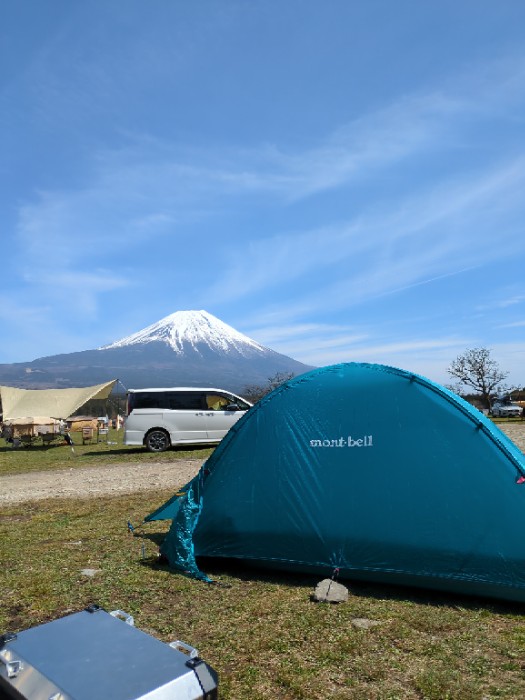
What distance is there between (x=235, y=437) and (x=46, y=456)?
54.9ft

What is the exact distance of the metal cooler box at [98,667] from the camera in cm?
242

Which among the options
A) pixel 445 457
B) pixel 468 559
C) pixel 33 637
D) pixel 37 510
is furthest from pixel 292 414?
pixel 37 510

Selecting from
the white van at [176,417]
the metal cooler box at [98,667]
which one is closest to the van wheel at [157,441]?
the white van at [176,417]

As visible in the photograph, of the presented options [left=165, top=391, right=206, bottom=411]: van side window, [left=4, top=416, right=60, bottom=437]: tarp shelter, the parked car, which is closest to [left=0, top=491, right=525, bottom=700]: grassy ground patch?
[left=165, top=391, right=206, bottom=411]: van side window

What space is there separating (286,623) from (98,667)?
242 centimetres

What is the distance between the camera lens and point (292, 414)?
6074 millimetres

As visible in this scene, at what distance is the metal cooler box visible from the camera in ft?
7.93

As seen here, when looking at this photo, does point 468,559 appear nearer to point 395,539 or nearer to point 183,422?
point 395,539

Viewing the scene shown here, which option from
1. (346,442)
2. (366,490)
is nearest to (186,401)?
(346,442)

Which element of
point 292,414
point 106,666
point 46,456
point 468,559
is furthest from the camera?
point 46,456

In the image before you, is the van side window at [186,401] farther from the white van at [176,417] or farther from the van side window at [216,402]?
the van side window at [216,402]

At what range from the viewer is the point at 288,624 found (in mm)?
4609

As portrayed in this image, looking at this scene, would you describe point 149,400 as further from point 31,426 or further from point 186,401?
point 31,426

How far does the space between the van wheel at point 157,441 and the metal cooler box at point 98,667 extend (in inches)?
653
